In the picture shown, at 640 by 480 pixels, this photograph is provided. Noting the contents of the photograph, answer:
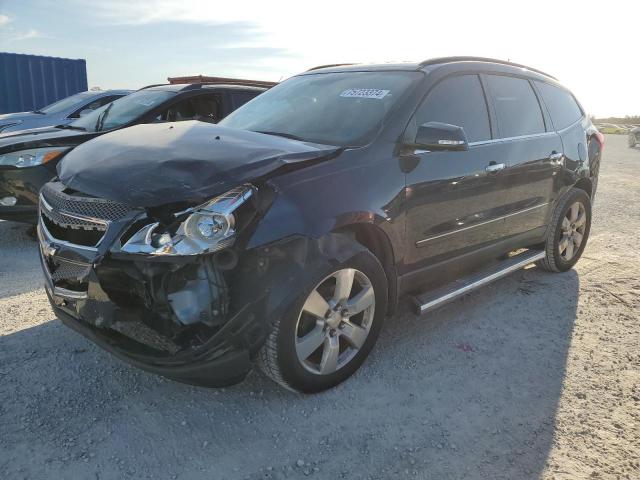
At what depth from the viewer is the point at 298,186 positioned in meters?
2.52

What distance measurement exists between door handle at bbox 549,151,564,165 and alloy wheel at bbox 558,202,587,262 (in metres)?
0.54

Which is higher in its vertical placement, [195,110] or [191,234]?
[195,110]

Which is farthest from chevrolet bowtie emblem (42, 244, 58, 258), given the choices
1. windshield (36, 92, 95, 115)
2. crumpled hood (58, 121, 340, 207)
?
windshield (36, 92, 95, 115)

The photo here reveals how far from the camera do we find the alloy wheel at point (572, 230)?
187 inches

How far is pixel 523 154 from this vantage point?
3.99 m

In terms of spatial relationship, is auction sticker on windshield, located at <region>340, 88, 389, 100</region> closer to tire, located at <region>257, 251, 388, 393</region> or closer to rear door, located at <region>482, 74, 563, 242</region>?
rear door, located at <region>482, 74, 563, 242</region>

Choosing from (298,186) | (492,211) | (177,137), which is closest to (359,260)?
(298,186)

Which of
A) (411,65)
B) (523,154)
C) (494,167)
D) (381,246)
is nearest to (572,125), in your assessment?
(523,154)

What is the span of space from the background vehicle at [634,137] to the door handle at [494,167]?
22.9 metres

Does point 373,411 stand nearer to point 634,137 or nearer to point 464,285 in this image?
point 464,285

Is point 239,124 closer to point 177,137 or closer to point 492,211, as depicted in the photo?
point 177,137

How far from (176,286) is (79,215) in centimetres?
62

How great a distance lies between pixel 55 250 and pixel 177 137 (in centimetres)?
85

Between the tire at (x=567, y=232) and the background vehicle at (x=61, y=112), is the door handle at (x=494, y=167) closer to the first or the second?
the tire at (x=567, y=232)
